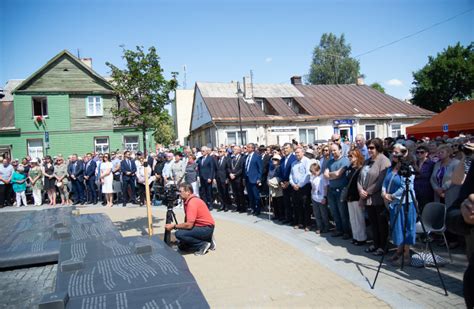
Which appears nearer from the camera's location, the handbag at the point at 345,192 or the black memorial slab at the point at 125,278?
the black memorial slab at the point at 125,278

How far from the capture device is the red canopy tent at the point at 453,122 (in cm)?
1662

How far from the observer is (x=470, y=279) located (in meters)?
2.58

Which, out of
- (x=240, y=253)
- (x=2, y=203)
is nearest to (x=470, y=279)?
(x=240, y=253)

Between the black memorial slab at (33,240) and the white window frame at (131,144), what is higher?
the white window frame at (131,144)

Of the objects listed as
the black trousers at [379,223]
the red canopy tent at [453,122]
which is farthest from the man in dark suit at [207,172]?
the red canopy tent at [453,122]

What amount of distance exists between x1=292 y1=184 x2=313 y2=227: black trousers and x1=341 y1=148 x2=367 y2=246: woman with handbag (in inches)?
60.6

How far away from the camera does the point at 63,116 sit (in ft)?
85.5

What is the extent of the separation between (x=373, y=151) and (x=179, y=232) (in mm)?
3912

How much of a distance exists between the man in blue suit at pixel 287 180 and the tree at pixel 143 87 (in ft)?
10.6

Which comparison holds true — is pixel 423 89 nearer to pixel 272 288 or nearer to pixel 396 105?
pixel 396 105

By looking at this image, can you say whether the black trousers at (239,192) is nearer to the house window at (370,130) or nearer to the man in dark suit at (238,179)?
the man in dark suit at (238,179)

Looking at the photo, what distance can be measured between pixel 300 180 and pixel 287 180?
62 centimetres

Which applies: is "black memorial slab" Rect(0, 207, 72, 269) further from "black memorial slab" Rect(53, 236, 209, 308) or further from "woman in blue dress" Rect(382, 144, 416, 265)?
"woman in blue dress" Rect(382, 144, 416, 265)

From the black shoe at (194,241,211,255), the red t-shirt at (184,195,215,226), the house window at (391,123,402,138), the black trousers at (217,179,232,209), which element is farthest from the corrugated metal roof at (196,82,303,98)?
the black shoe at (194,241,211,255)
